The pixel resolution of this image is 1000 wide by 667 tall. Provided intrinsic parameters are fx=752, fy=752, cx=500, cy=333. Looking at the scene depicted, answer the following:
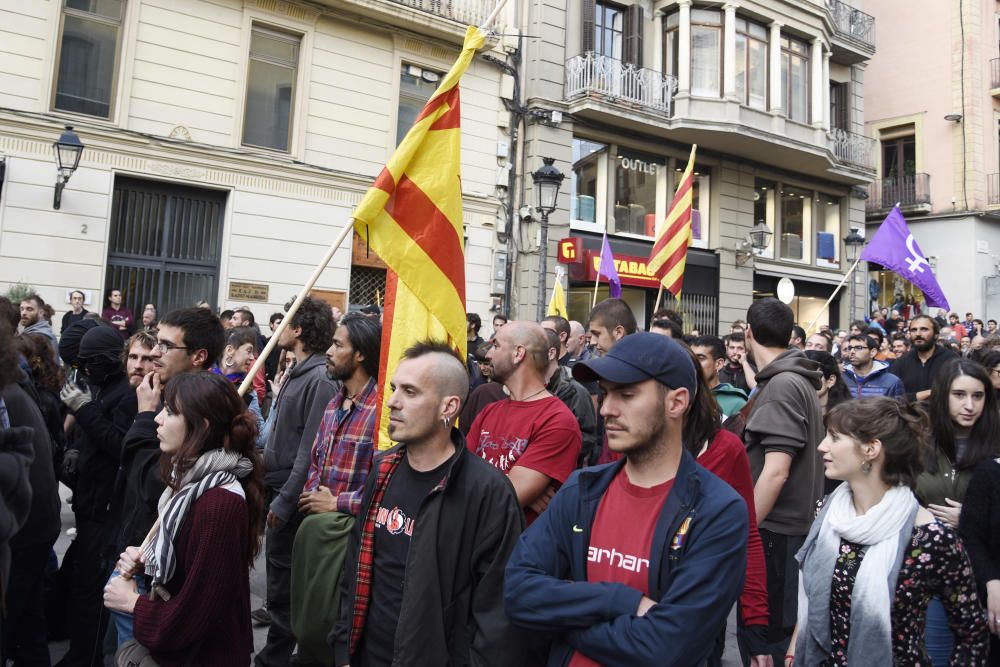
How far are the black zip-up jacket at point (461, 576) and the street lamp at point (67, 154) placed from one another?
1079cm

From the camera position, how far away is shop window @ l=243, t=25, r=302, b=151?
1388 centimetres

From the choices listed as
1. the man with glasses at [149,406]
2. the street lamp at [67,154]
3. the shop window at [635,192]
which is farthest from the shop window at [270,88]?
the man with glasses at [149,406]

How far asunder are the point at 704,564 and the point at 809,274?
21.3 metres

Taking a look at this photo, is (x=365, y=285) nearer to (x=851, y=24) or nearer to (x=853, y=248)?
(x=853, y=248)

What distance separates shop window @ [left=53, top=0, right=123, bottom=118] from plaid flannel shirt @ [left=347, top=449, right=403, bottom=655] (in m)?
12.0

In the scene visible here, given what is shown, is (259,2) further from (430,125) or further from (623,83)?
(430,125)

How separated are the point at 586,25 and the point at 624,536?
17.1m

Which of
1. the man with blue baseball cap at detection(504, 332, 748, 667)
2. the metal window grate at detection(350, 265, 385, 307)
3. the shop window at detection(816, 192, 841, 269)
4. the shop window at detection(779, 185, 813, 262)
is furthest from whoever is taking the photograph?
the shop window at detection(816, 192, 841, 269)

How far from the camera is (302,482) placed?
4277 millimetres

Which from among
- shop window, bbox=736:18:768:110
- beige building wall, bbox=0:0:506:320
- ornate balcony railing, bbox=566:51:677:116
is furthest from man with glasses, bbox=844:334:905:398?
shop window, bbox=736:18:768:110

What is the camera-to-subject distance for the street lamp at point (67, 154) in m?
11.1

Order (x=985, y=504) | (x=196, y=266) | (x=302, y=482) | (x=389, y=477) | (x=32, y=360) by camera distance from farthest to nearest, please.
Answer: (x=196, y=266) → (x=32, y=360) → (x=302, y=482) → (x=985, y=504) → (x=389, y=477)

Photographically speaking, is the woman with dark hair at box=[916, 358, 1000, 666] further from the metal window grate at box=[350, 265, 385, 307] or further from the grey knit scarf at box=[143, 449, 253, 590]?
the metal window grate at box=[350, 265, 385, 307]

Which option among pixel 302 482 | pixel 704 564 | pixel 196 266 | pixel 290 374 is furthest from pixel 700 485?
pixel 196 266
